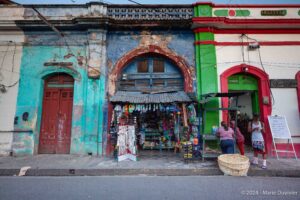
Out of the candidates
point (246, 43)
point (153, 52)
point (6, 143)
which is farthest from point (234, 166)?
point (6, 143)

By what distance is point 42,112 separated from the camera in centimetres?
796

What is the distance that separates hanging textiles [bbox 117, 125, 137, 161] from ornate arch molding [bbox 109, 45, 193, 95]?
2160 millimetres

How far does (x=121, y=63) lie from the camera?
26.5ft

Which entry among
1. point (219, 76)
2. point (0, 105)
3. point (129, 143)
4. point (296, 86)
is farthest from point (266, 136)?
point (0, 105)

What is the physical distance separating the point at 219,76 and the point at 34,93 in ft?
28.5

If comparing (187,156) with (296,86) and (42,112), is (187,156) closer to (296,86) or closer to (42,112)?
(296,86)

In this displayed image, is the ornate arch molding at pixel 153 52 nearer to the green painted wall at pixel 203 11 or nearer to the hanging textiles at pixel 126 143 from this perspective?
the hanging textiles at pixel 126 143

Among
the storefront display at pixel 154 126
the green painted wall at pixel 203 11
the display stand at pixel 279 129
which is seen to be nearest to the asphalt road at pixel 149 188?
the storefront display at pixel 154 126

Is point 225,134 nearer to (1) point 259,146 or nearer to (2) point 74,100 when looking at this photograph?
(1) point 259,146

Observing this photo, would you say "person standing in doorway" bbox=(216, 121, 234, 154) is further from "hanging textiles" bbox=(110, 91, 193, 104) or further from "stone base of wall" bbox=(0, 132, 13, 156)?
"stone base of wall" bbox=(0, 132, 13, 156)

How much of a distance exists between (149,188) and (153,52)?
6.10 m

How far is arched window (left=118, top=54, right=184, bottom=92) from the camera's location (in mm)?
8305

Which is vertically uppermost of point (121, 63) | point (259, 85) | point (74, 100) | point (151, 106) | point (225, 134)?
point (121, 63)

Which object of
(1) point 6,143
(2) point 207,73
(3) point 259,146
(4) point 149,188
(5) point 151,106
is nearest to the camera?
(4) point 149,188
